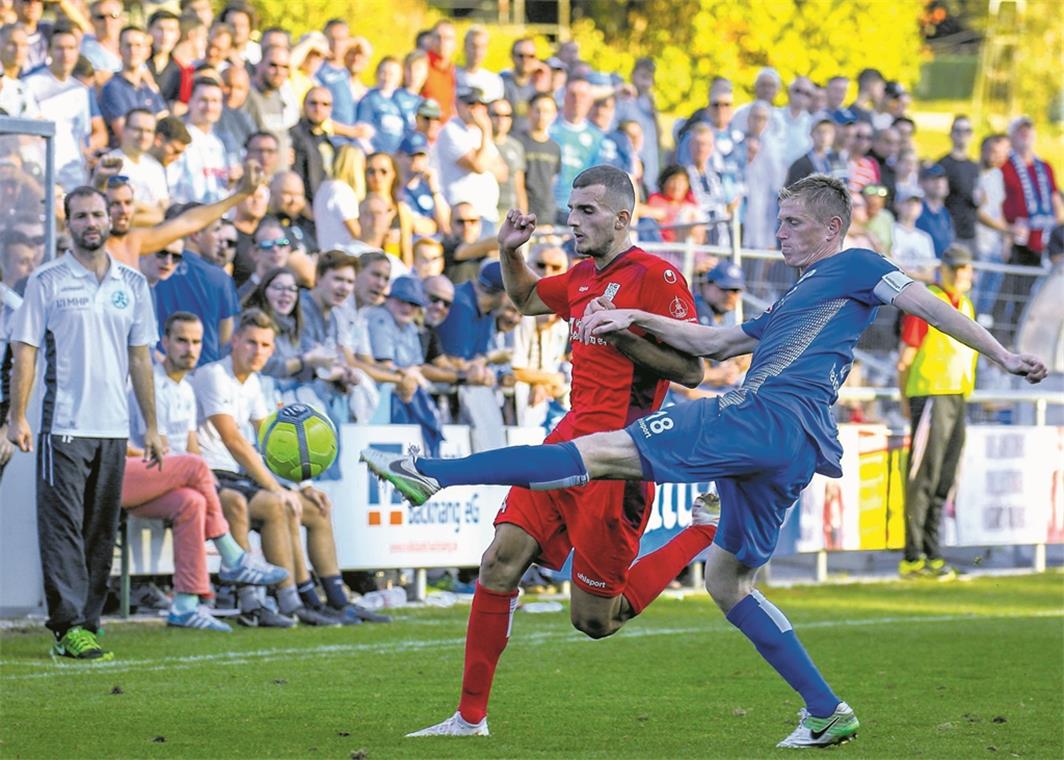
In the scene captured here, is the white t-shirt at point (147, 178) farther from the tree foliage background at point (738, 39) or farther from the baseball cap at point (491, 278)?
the tree foliage background at point (738, 39)

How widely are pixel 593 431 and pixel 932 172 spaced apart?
1503 centimetres

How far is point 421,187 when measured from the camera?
1767 cm

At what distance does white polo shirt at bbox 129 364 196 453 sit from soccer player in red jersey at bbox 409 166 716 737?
4.79 meters

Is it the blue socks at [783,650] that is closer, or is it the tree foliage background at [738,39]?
the blue socks at [783,650]

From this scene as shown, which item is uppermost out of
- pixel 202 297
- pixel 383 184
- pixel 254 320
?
pixel 383 184

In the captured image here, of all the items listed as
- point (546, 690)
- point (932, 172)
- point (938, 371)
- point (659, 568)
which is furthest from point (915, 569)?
point (659, 568)

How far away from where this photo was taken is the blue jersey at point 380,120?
1842cm

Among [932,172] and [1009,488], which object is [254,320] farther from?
[932,172]

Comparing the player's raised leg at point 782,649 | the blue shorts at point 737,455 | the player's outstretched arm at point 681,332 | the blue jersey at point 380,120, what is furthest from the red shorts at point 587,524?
the blue jersey at point 380,120

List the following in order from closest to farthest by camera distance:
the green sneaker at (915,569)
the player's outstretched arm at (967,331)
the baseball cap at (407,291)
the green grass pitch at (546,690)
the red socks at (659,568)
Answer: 1. the player's outstretched arm at (967,331)
2. the green grass pitch at (546,690)
3. the red socks at (659,568)
4. the baseball cap at (407,291)
5. the green sneaker at (915,569)

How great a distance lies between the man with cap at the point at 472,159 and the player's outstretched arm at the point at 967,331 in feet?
35.1

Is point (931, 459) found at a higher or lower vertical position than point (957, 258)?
lower

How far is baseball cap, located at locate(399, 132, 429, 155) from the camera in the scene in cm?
1745

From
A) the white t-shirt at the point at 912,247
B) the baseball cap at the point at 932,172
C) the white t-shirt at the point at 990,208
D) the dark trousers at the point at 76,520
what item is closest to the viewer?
the dark trousers at the point at 76,520
